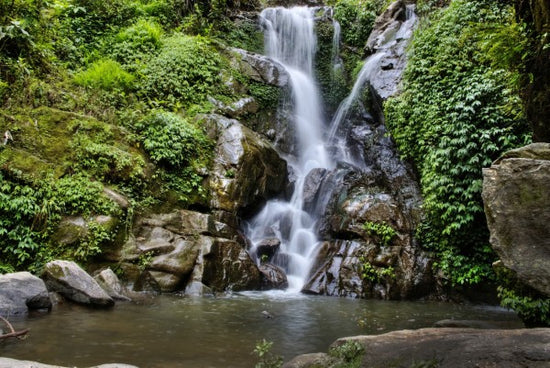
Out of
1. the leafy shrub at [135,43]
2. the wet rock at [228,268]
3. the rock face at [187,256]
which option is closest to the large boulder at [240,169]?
the rock face at [187,256]

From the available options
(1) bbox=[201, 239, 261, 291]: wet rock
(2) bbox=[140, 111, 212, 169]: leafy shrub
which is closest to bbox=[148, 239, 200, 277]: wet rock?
(1) bbox=[201, 239, 261, 291]: wet rock

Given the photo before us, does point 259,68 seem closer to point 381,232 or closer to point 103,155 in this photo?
point 103,155

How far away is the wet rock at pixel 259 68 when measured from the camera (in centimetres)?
1490

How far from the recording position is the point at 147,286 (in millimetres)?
8078

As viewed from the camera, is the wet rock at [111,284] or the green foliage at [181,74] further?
the green foliage at [181,74]

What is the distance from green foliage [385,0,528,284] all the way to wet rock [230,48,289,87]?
229 inches

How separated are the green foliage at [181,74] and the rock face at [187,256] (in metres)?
4.29

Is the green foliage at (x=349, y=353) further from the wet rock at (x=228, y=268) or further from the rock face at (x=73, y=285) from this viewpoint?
the wet rock at (x=228, y=268)

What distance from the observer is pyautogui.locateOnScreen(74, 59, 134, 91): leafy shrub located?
1084cm

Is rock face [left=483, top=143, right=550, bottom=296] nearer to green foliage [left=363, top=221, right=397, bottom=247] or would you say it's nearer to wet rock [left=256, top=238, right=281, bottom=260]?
green foliage [left=363, top=221, right=397, bottom=247]

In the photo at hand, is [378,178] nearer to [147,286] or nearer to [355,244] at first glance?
[355,244]

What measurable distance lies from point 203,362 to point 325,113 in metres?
13.9

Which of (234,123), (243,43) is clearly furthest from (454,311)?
(243,43)

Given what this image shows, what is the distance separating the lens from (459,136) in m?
9.59
